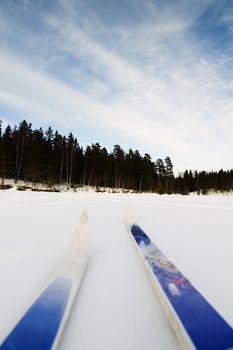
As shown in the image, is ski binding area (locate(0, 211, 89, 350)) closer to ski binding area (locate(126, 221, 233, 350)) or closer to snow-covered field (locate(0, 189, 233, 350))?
snow-covered field (locate(0, 189, 233, 350))

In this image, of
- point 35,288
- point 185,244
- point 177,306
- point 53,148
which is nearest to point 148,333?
point 177,306

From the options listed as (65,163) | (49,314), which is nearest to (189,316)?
(49,314)

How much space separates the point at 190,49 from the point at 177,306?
12063 mm

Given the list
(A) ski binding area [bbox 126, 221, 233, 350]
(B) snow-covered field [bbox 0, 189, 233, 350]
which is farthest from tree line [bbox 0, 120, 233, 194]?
(A) ski binding area [bbox 126, 221, 233, 350]

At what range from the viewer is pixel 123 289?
230 centimetres

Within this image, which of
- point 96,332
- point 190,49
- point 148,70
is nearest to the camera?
point 96,332

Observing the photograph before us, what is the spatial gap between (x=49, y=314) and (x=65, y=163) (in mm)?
45246

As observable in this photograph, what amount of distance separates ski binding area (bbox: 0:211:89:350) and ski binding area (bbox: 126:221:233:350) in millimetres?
770

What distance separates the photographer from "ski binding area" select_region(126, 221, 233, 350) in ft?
4.09

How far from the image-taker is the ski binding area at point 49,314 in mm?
1259

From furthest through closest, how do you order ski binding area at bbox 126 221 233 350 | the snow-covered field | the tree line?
the tree line < the snow-covered field < ski binding area at bbox 126 221 233 350

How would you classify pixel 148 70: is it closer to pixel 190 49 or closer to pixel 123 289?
pixel 190 49

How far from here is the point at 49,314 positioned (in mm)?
1566

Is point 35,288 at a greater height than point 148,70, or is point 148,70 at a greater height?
point 148,70
